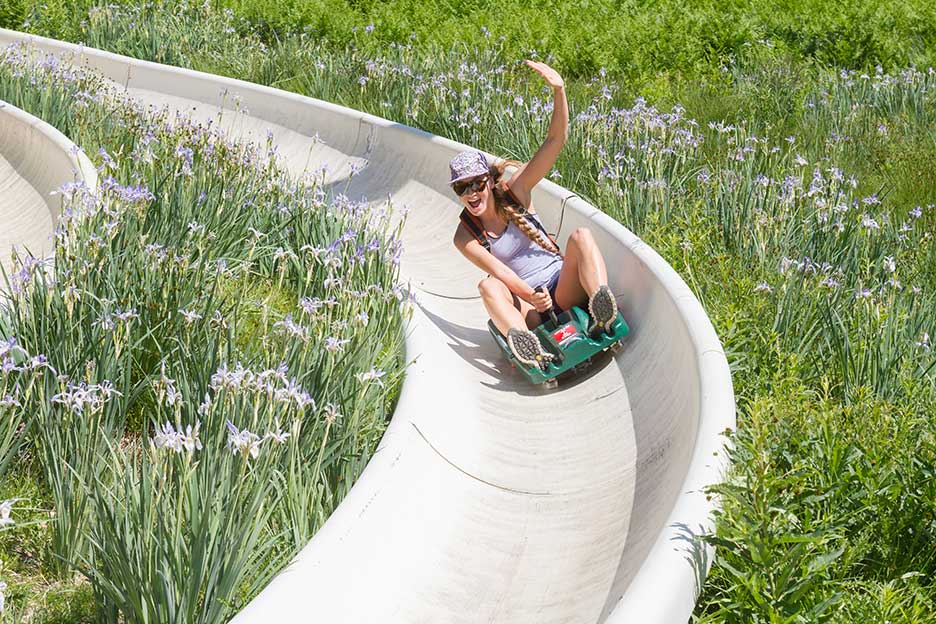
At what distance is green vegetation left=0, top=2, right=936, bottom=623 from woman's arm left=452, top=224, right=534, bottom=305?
0.78 meters

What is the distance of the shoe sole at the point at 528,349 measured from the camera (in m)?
5.29

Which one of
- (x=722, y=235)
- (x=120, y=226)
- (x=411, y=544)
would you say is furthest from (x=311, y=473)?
(x=722, y=235)

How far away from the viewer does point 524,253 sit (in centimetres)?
587

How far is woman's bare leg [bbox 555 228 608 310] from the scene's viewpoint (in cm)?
534

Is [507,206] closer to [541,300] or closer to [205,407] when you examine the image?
[541,300]

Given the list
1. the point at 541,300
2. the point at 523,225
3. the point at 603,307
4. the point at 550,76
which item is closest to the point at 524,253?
the point at 523,225

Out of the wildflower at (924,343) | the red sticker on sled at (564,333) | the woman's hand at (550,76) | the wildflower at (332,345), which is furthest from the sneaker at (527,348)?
the wildflower at (924,343)

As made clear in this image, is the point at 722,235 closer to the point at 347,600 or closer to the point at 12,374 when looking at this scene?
the point at 347,600

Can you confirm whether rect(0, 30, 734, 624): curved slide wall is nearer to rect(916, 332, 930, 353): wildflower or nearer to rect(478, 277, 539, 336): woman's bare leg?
rect(478, 277, 539, 336): woman's bare leg

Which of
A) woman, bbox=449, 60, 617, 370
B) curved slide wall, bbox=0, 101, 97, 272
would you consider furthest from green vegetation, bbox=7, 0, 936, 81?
woman, bbox=449, 60, 617, 370

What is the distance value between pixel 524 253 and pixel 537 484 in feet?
5.36

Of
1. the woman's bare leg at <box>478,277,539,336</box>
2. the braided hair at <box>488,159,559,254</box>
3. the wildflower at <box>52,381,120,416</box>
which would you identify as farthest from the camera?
the braided hair at <box>488,159,559,254</box>

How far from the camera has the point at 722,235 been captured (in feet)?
19.0

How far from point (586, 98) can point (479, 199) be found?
3.79m
